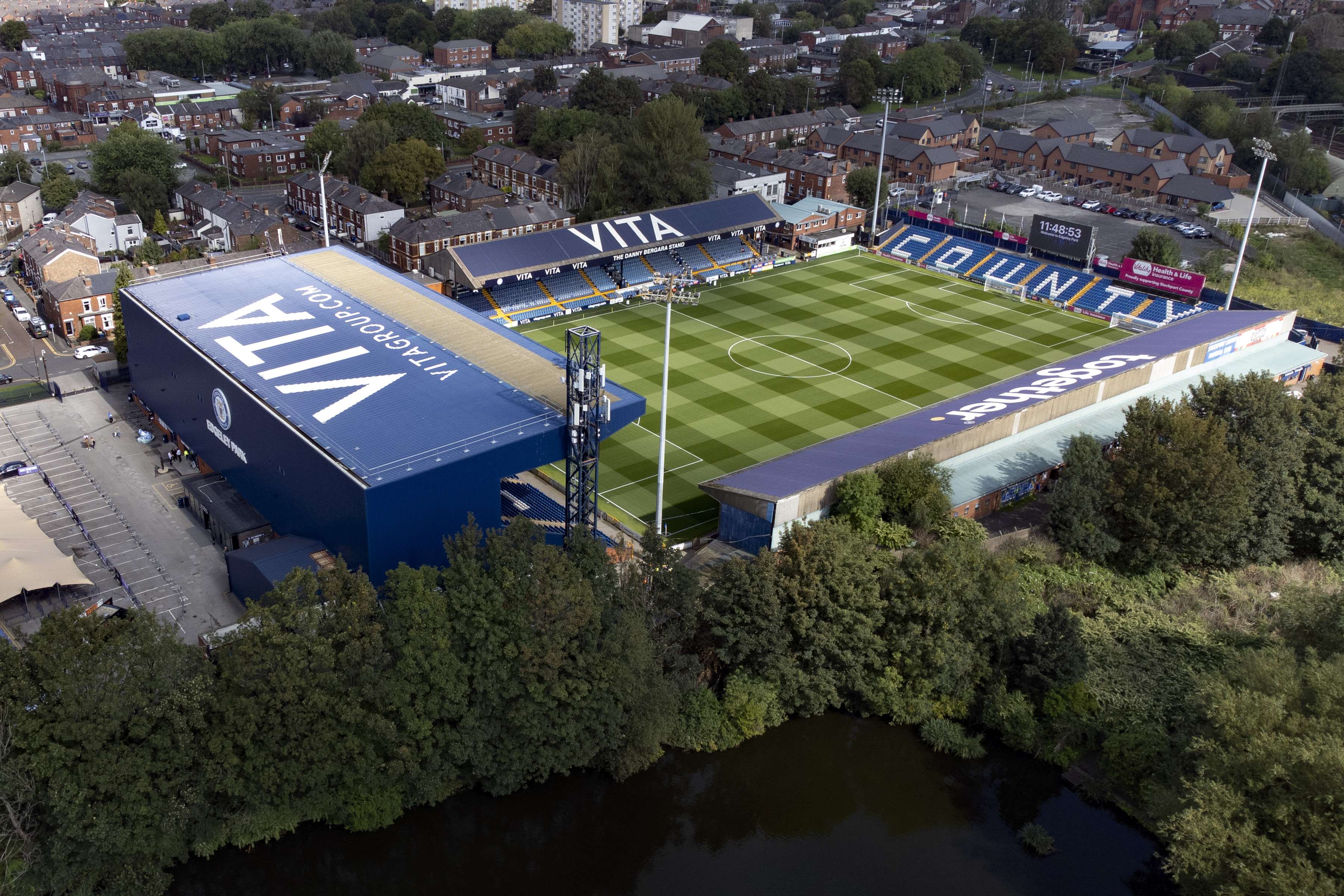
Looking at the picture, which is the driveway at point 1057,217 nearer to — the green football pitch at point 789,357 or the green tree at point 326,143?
the green football pitch at point 789,357

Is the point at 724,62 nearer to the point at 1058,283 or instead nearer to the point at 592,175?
the point at 592,175

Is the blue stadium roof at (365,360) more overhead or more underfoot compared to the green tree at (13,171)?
more overhead

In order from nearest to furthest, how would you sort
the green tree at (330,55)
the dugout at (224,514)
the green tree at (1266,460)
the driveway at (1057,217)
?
the dugout at (224,514), the green tree at (1266,460), the driveway at (1057,217), the green tree at (330,55)

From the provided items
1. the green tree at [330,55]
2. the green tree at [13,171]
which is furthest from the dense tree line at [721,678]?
the green tree at [330,55]

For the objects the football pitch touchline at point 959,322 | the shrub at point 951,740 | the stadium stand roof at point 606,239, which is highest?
the stadium stand roof at point 606,239

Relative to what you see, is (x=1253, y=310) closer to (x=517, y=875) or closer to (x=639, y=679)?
(x=639, y=679)

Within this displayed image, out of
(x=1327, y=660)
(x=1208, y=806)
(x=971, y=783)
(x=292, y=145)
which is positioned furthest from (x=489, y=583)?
(x=292, y=145)
